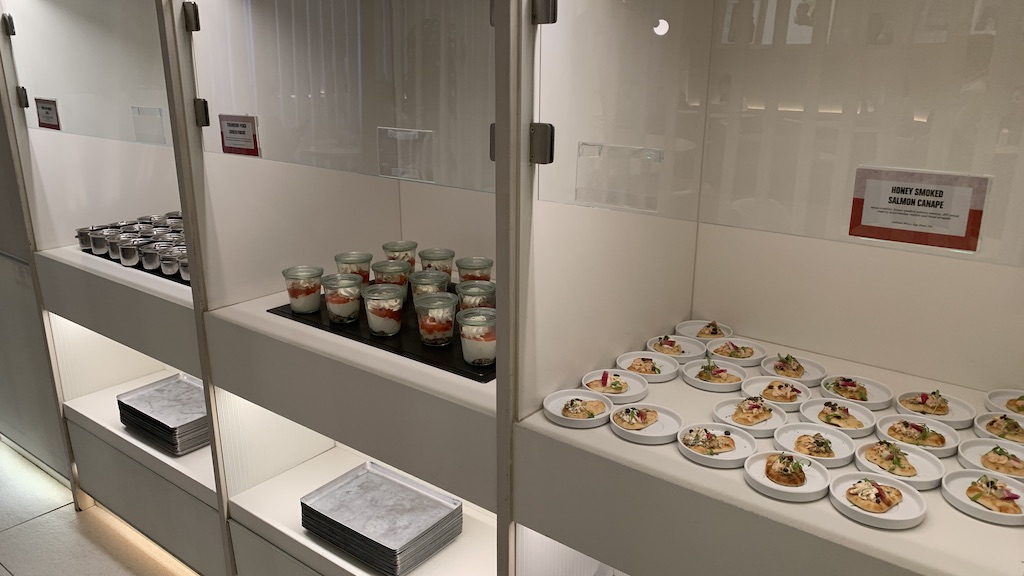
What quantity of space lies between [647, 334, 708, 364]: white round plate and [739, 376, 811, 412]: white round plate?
0.14m

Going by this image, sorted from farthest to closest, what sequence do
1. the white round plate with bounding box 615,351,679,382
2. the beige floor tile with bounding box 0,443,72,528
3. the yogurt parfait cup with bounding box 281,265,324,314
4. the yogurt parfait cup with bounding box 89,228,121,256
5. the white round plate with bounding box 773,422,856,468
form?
the beige floor tile with bounding box 0,443,72,528 → the yogurt parfait cup with bounding box 89,228,121,256 → the yogurt parfait cup with bounding box 281,265,324,314 → the white round plate with bounding box 615,351,679,382 → the white round plate with bounding box 773,422,856,468

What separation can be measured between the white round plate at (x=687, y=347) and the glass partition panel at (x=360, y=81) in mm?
601

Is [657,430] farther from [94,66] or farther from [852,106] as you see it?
[94,66]

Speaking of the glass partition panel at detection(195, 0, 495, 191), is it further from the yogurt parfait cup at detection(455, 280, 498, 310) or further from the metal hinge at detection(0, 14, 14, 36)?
the metal hinge at detection(0, 14, 14, 36)

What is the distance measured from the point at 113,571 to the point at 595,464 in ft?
6.73

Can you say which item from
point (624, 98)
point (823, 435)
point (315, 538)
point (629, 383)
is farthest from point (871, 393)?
point (315, 538)

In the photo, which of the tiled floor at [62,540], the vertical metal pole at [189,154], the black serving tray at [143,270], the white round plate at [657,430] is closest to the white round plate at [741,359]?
the white round plate at [657,430]

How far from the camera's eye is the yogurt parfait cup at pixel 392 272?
1.97m

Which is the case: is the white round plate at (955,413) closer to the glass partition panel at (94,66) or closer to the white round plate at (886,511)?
the white round plate at (886,511)

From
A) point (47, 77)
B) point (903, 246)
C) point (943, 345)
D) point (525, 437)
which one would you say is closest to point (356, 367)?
point (525, 437)

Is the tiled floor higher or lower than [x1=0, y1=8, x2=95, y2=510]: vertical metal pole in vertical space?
lower

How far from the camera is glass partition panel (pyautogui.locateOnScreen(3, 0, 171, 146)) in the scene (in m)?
2.17

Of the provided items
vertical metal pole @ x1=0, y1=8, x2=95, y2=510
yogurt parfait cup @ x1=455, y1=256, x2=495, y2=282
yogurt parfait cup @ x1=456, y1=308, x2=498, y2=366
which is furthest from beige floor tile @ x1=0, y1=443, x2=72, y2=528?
yogurt parfait cup @ x1=456, y1=308, x2=498, y2=366

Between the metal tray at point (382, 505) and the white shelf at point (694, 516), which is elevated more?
the white shelf at point (694, 516)
